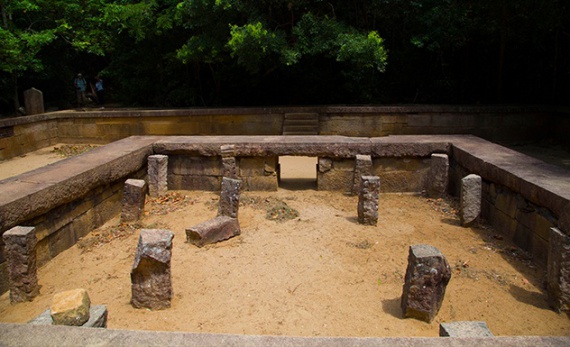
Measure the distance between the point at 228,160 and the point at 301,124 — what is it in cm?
556

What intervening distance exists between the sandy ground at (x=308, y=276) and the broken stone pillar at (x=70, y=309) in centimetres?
81

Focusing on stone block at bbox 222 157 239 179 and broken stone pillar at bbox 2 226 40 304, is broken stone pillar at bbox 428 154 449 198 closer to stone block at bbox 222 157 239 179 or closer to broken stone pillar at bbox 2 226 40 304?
stone block at bbox 222 157 239 179

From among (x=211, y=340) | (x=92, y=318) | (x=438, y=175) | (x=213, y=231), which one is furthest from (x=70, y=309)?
(x=438, y=175)

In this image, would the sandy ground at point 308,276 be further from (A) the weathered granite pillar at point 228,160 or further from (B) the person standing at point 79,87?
(B) the person standing at point 79,87

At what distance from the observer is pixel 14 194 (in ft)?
17.1

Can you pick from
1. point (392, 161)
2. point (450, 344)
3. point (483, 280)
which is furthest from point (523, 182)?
point (450, 344)

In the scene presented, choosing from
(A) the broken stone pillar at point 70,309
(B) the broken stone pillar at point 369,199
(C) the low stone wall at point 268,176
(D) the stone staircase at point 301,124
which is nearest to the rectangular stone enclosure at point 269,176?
(C) the low stone wall at point 268,176

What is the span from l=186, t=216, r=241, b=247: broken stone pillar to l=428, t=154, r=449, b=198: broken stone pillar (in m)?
Result: 3.69

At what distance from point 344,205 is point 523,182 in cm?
283

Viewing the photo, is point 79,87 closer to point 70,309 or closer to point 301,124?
point 301,124

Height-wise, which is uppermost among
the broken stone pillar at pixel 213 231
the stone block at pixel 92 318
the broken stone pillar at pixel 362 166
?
the broken stone pillar at pixel 362 166

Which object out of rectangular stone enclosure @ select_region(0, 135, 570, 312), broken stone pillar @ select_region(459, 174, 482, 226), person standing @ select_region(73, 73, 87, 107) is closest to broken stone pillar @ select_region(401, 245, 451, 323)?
rectangular stone enclosure @ select_region(0, 135, 570, 312)

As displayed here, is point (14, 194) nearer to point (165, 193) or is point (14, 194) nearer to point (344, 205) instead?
point (165, 193)

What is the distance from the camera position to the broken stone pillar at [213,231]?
591cm
